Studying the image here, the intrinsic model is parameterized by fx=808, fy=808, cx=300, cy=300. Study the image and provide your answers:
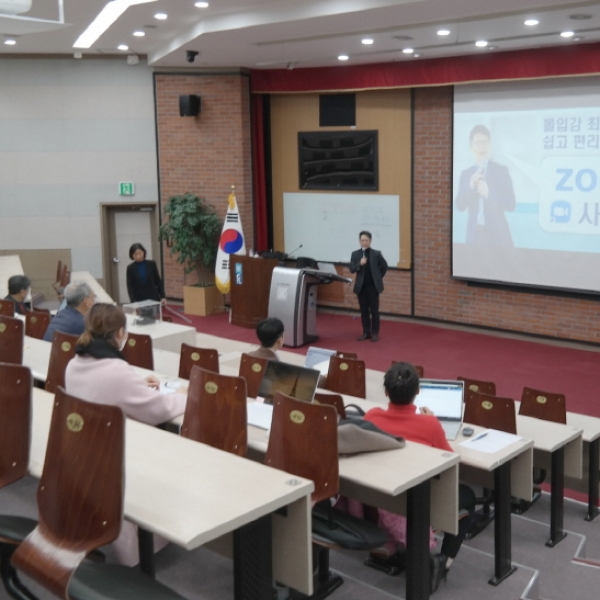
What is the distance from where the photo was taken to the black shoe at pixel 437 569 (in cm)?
352

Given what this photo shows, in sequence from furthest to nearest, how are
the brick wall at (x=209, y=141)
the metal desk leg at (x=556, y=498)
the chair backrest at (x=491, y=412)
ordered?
the brick wall at (x=209, y=141) < the chair backrest at (x=491, y=412) < the metal desk leg at (x=556, y=498)

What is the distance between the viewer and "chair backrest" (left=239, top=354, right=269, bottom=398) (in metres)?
5.08

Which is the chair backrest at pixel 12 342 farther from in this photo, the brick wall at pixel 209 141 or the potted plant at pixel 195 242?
the brick wall at pixel 209 141

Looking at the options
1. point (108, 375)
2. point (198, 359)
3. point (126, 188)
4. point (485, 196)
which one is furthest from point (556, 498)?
point (126, 188)

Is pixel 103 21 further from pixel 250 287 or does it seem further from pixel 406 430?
pixel 406 430

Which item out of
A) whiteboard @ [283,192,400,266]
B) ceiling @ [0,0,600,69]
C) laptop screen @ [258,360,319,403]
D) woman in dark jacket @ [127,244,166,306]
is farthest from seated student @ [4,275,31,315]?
whiteboard @ [283,192,400,266]

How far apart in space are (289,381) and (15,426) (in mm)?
1652

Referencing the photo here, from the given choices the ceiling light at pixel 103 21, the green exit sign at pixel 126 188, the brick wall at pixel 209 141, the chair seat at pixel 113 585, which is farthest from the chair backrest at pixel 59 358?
the green exit sign at pixel 126 188

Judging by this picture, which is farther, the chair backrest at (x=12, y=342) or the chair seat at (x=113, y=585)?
the chair backrest at (x=12, y=342)

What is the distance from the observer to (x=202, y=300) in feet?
38.5

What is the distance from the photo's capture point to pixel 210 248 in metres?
11.7

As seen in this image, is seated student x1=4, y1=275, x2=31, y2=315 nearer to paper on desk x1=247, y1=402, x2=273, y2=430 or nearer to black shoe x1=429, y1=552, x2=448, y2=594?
paper on desk x1=247, y1=402, x2=273, y2=430

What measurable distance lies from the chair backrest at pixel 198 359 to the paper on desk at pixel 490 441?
1.99 m

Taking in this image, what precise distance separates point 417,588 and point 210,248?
8813 mm
